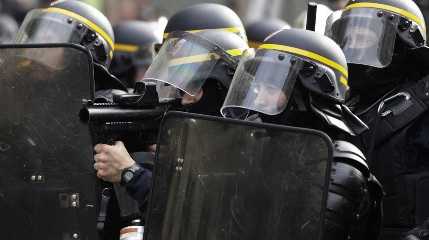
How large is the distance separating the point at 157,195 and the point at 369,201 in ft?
2.62

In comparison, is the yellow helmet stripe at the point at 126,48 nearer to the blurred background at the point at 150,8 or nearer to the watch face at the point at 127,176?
the watch face at the point at 127,176

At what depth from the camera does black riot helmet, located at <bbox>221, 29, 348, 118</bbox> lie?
13.7 feet

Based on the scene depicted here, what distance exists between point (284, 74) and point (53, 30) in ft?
5.21

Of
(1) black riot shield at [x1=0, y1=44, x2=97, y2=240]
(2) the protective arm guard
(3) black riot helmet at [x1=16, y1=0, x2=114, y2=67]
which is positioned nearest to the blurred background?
(3) black riot helmet at [x1=16, y1=0, x2=114, y2=67]

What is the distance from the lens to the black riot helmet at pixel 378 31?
4996 mm

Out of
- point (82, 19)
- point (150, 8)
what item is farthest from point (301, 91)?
point (150, 8)

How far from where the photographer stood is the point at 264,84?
4.21m

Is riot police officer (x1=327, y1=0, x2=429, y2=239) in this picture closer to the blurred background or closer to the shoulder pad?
the shoulder pad

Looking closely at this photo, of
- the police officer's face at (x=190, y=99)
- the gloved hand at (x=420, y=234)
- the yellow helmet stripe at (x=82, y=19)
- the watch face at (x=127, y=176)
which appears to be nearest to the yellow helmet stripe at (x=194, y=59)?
the police officer's face at (x=190, y=99)

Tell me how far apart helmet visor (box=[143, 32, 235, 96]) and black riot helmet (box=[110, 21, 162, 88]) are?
8.72ft

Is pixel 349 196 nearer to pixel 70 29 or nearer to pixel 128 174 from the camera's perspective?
pixel 128 174

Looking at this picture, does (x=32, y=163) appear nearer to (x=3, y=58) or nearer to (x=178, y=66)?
(x=3, y=58)

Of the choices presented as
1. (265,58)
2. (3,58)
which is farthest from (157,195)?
(3,58)

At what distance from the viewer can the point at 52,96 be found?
4449 mm
